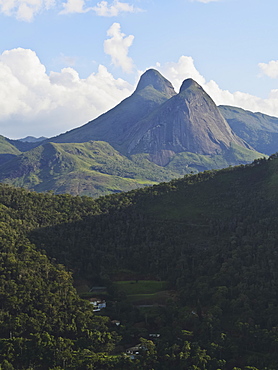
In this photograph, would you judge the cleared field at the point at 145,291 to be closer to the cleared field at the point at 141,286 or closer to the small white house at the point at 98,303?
the cleared field at the point at 141,286

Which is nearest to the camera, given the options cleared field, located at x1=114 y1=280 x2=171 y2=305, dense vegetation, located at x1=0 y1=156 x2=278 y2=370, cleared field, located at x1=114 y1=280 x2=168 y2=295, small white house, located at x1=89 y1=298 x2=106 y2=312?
dense vegetation, located at x1=0 y1=156 x2=278 y2=370

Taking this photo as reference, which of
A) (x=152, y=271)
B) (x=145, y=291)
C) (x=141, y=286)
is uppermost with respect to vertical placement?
→ (x=152, y=271)

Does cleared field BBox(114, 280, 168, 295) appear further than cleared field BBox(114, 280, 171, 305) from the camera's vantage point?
Yes

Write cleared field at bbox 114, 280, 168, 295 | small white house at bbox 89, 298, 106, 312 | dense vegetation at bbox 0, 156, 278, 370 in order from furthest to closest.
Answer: cleared field at bbox 114, 280, 168, 295 < small white house at bbox 89, 298, 106, 312 < dense vegetation at bbox 0, 156, 278, 370

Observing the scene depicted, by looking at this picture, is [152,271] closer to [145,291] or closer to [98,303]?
[145,291]

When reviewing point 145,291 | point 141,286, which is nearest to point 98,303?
point 145,291

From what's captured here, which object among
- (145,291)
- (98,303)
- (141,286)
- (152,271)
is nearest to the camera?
(98,303)

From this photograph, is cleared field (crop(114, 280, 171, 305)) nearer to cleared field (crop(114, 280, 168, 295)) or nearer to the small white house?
cleared field (crop(114, 280, 168, 295))

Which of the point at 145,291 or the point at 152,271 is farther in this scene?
the point at 152,271

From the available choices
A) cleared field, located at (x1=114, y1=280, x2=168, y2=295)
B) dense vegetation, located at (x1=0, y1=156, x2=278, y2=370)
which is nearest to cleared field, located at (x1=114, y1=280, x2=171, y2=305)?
cleared field, located at (x1=114, y1=280, x2=168, y2=295)

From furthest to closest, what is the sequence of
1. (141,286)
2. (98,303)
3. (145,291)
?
1. (141,286)
2. (145,291)
3. (98,303)
